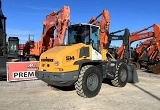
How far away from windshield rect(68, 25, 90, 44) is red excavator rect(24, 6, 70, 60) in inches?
193

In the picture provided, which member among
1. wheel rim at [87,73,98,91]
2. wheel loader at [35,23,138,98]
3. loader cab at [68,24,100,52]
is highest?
loader cab at [68,24,100,52]

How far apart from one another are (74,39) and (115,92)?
8.63 feet

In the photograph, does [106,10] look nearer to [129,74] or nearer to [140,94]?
[129,74]

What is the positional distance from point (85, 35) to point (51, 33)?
33.1ft

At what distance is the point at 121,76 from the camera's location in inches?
504

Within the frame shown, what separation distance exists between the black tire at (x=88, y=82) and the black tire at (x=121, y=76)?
1.95m

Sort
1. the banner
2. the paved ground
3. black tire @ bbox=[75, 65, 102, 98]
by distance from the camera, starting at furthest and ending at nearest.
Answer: the banner
black tire @ bbox=[75, 65, 102, 98]
the paved ground

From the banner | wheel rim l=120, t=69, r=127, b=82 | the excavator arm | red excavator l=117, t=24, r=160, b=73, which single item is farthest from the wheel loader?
the excavator arm

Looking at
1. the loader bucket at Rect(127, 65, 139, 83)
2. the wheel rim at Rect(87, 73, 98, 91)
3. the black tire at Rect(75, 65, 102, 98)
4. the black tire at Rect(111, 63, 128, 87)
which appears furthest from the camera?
the loader bucket at Rect(127, 65, 139, 83)

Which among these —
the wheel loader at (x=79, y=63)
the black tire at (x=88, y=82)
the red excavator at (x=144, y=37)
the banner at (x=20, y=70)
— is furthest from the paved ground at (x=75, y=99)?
the red excavator at (x=144, y=37)

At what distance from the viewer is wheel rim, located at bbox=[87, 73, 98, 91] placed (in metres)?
10.3

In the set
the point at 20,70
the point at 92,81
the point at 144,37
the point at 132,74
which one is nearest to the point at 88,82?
the point at 92,81

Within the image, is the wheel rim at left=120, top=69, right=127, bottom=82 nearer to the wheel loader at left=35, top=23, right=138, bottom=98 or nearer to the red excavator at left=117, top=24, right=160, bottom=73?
the wheel loader at left=35, top=23, right=138, bottom=98

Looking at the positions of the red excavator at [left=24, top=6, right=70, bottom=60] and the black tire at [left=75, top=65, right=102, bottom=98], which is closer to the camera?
the black tire at [left=75, top=65, right=102, bottom=98]
